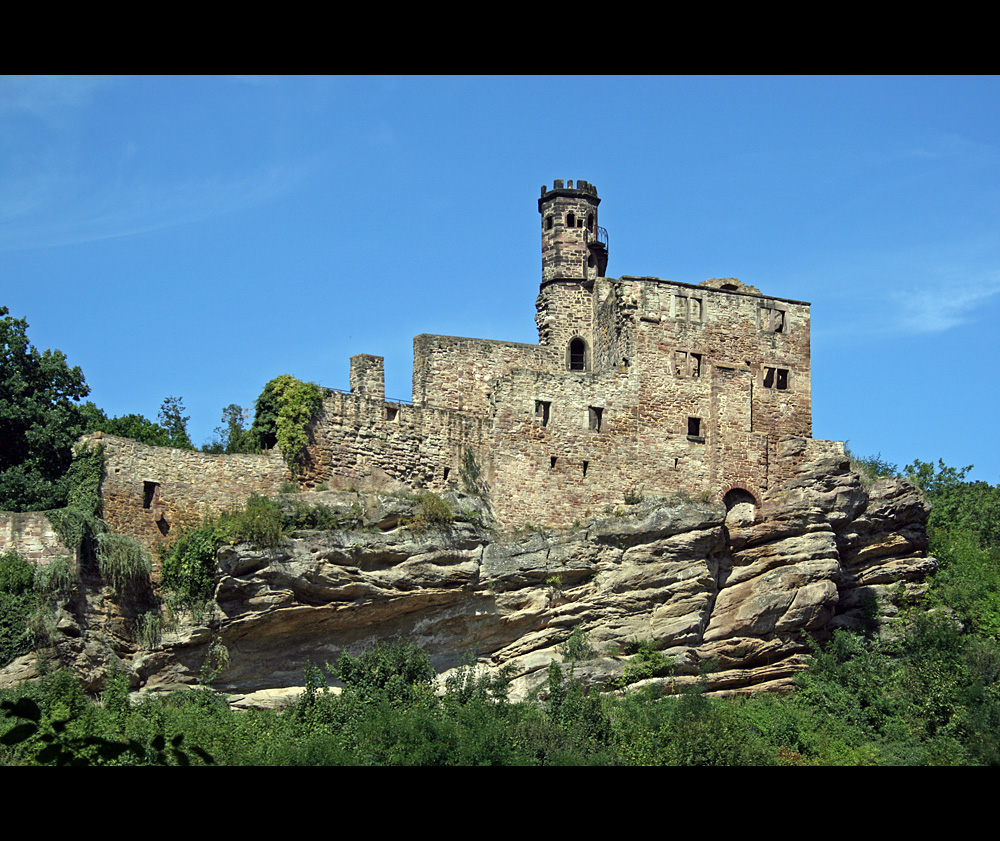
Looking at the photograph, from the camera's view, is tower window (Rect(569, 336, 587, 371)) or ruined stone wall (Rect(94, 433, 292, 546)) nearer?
ruined stone wall (Rect(94, 433, 292, 546))

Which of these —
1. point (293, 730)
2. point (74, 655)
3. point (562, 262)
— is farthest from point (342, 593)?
point (562, 262)

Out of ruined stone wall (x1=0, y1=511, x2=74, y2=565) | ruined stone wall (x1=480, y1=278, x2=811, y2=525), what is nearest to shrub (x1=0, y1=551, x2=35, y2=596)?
ruined stone wall (x1=0, y1=511, x2=74, y2=565)

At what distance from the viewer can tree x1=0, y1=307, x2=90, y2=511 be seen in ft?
116

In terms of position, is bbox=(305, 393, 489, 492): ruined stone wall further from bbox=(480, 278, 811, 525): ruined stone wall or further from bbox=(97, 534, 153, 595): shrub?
bbox=(97, 534, 153, 595): shrub

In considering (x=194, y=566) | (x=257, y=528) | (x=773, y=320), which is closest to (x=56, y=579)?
(x=194, y=566)

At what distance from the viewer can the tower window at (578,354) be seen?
39562 mm

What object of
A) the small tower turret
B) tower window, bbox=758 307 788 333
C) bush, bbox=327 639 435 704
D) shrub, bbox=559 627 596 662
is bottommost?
bush, bbox=327 639 435 704

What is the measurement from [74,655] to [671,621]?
1388 centimetres

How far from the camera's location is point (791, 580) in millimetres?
Result: 34656

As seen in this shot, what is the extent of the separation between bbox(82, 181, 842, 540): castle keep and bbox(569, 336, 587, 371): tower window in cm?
4

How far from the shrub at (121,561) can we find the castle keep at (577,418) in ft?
3.07

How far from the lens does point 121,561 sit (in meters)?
29.9

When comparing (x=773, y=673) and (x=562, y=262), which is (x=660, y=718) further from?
(x=562, y=262)
